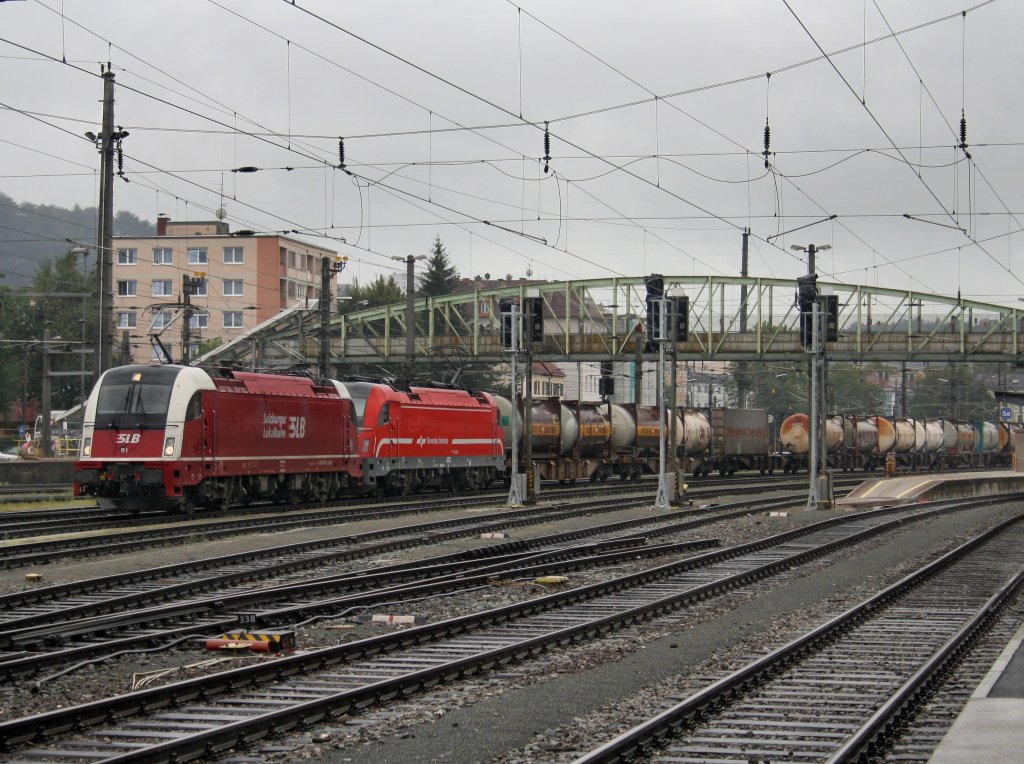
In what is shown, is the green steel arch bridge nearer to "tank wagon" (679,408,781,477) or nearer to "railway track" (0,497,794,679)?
"tank wagon" (679,408,781,477)

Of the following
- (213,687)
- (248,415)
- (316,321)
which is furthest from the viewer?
(316,321)

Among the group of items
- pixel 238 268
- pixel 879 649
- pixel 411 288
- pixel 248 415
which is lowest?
pixel 879 649

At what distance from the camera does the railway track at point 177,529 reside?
71.7ft

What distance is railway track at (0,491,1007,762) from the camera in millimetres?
9320

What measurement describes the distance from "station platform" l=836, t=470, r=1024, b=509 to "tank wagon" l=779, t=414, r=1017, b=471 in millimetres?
9152

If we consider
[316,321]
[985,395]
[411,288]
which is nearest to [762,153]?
[411,288]

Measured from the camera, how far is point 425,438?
41.2 metres

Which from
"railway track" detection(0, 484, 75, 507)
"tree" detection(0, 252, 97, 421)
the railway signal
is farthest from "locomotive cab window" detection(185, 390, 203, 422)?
"tree" detection(0, 252, 97, 421)

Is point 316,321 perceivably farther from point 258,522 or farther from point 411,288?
point 258,522

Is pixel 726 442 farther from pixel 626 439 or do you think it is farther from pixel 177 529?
pixel 177 529

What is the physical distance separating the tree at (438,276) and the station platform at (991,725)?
331 ft

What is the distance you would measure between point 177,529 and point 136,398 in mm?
4263

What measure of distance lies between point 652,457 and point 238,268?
61424 mm

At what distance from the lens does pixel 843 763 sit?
891cm
